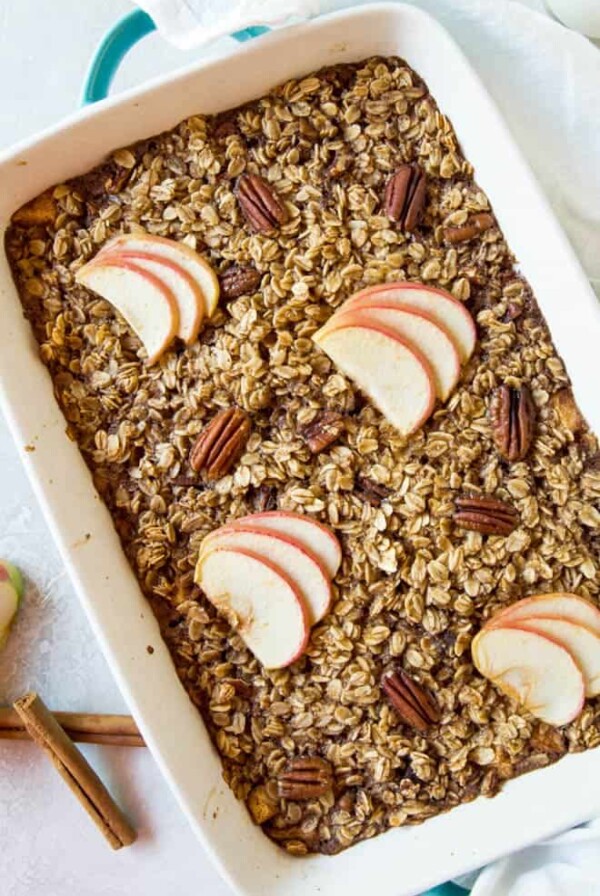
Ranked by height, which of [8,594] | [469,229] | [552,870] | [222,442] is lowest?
[552,870]

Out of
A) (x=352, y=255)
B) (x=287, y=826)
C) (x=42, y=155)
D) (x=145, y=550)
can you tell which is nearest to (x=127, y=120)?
(x=42, y=155)

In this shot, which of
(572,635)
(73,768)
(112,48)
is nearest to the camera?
(572,635)

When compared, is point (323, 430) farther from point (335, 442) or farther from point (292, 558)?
point (292, 558)

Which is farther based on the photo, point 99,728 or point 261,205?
point 99,728

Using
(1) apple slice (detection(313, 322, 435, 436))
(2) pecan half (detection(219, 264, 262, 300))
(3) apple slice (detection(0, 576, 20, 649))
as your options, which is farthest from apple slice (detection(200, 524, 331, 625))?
(3) apple slice (detection(0, 576, 20, 649))

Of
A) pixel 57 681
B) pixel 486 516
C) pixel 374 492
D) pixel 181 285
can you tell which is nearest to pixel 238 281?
pixel 181 285

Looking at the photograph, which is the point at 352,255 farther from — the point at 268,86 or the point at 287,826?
the point at 287,826
